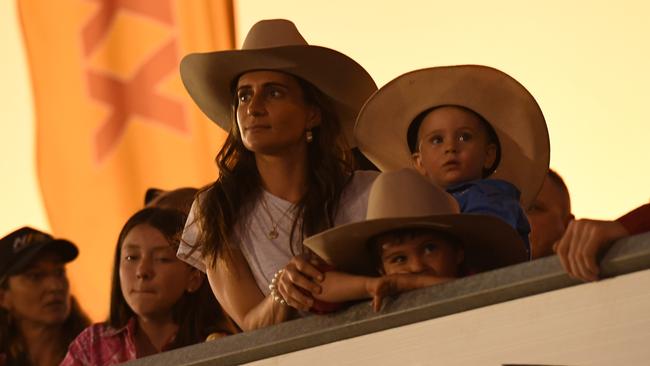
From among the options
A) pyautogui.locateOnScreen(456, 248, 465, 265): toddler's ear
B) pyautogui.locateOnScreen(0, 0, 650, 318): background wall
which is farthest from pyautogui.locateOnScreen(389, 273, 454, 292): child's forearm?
pyautogui.locateOnScreen(0, 0, 650, 318): background wall

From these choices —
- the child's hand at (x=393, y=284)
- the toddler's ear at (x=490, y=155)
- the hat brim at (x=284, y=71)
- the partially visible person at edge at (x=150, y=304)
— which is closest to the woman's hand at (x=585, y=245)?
the child's hand at (x=393, y=284)

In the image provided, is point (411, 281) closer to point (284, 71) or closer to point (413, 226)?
point (413, 226)

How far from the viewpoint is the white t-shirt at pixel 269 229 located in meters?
2.66

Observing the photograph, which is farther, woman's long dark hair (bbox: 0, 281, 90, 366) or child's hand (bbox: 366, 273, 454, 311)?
woman's long dark hair (bbox: 0, 281, 90, 366)

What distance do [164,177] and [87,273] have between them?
0.38m

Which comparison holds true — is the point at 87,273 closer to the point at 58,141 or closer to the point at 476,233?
the point at 58,141

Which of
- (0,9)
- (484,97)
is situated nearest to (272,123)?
(484,97)

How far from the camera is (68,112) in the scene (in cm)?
477

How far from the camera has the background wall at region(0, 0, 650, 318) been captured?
14.0 ft

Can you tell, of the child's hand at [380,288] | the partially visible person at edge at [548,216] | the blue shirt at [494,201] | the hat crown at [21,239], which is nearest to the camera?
the child's hand at [380,288]

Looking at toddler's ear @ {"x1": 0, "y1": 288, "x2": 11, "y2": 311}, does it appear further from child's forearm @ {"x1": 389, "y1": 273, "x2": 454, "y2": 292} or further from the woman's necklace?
child's forearm @ {"x1": 389, "y1": 273, "x2": 454, "y2": 292}

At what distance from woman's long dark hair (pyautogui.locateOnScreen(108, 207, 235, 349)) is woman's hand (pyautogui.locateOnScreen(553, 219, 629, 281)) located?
4.16 ft

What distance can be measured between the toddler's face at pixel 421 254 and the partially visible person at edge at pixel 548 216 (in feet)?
2.36

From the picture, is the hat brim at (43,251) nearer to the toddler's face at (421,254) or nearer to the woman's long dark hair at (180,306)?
the woman's long dark hair at (180,306)
